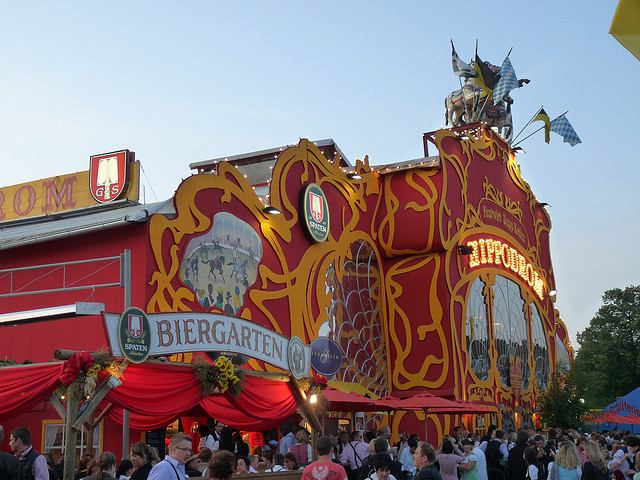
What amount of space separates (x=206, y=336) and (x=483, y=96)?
81.6ft

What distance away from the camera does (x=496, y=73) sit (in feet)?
108

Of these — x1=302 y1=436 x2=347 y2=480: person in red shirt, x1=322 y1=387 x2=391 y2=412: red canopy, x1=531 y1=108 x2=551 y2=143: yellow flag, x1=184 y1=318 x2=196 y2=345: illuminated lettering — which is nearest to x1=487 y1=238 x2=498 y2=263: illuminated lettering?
x1=531 y1=108 x2=551 y2=143: yellow flag

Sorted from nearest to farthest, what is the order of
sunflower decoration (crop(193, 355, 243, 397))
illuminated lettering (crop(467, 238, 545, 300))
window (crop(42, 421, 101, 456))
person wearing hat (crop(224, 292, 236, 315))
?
sunflower decoration (crop(193, 355, 243, 397)), window (crop(42, 421, 101, 456)), person wearing hat (crop(224, 292, 236, 315)), illuminated lettering (crop(467, 238, 545, 300))

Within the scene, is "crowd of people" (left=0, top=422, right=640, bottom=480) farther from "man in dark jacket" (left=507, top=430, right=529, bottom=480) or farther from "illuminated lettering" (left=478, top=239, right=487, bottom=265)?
"illuminated lettering" (left=478, top=239, right=487, bottom=265)

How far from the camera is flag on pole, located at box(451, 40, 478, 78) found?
31.4 meters

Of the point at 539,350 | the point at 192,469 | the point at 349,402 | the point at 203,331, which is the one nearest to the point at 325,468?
the point at 192,469

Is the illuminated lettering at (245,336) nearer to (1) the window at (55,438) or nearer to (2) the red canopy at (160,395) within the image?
(2) the red canopy at (160,395)

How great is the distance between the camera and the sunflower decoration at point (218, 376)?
38.2 ft

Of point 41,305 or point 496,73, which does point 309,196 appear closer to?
point 41,305

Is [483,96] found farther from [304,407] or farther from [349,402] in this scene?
[304,407]

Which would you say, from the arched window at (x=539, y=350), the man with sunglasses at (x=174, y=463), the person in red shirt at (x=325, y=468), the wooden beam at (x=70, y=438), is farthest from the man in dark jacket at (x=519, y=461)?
the arched window at (x=539, y=350)

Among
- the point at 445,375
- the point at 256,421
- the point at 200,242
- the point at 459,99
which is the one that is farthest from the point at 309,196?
the point at 459,99

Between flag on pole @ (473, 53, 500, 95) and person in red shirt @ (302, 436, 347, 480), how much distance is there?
2501 cm

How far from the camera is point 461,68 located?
31.6 metres
